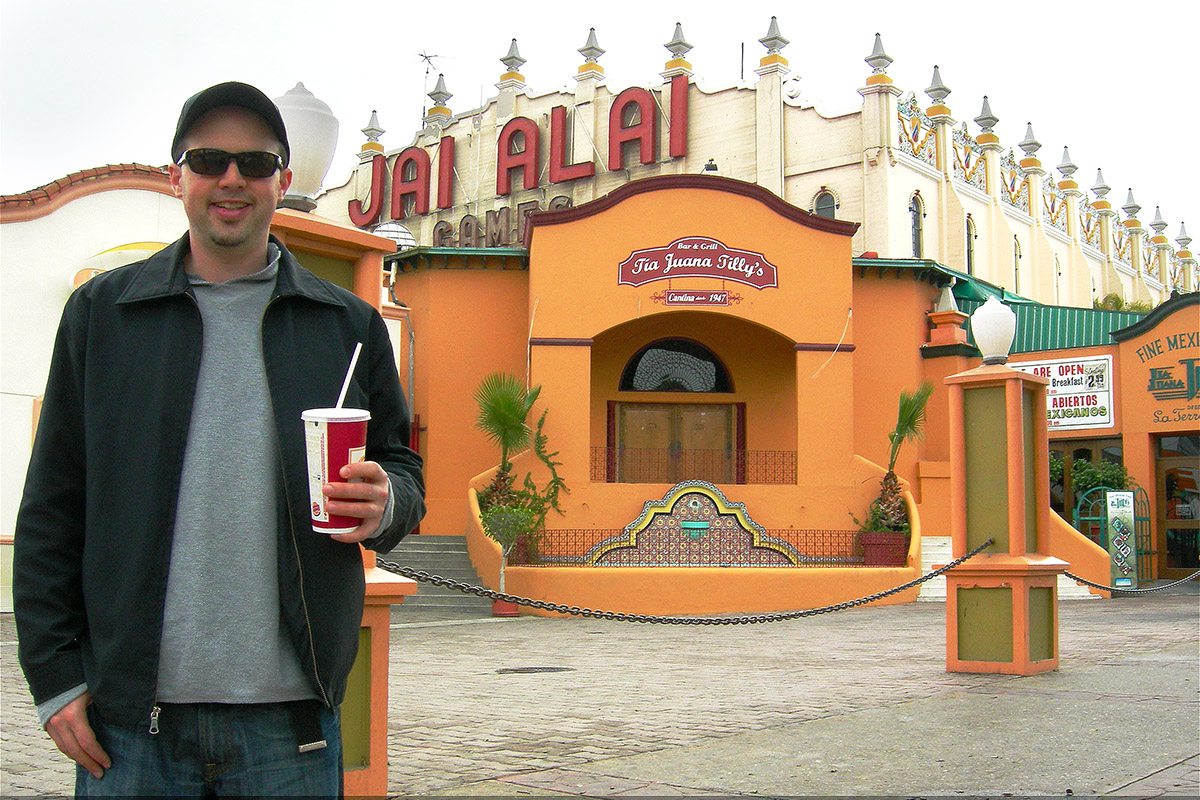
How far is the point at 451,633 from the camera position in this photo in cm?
1398

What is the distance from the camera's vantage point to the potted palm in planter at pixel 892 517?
1831 cm

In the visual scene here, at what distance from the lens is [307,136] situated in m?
5.06

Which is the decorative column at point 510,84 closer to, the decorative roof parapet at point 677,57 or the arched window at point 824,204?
the decorative roof parapet at point 677,57

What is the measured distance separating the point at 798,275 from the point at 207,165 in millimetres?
18167

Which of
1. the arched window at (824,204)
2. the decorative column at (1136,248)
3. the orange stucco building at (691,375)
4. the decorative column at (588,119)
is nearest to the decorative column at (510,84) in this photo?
the decorative column at (588,119)

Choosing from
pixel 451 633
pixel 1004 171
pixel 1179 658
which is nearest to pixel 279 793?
pixel 1179 658

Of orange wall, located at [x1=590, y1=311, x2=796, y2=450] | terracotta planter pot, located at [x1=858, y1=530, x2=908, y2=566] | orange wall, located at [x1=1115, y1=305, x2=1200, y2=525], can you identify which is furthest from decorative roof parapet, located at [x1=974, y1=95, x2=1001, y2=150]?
terracotta planter pot, located at [x1=858, y1=530, x2=908, y2=566]

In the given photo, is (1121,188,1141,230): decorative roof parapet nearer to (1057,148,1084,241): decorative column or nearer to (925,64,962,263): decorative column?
(1057,148,1084,241): decorative column

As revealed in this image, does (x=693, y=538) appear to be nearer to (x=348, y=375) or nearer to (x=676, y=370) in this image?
(x=676, y=370)

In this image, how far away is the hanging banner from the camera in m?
19.2

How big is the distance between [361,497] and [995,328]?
7.92 m

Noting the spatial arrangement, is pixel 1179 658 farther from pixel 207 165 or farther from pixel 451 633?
pixel 207 165

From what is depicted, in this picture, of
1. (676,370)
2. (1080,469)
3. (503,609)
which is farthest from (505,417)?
(1080,469)

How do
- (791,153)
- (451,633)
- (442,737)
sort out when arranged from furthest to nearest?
(791,153), (451,633), (442,737)
